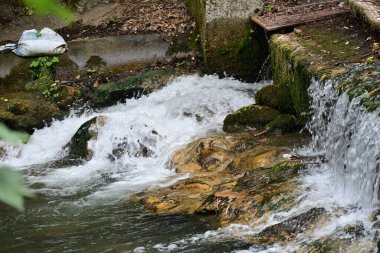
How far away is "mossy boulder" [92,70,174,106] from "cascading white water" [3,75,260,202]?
0.12m

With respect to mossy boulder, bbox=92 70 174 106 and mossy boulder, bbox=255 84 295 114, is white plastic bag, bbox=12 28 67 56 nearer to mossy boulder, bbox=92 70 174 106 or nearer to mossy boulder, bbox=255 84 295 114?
mossy boulder, bbox=92 70 174 106

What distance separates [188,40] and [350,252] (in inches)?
252

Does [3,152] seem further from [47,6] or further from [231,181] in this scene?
[47,6]

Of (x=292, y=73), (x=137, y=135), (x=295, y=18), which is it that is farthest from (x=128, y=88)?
(x=292, y=73)

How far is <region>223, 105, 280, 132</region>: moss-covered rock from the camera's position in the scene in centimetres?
701

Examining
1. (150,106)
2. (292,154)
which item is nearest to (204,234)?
(292,154)

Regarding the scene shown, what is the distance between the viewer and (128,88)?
28.8 feet

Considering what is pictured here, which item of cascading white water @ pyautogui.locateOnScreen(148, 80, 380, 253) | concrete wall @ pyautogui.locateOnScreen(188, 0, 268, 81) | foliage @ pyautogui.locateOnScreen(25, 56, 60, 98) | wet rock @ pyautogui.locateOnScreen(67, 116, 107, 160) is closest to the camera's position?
cascading white water @ pyautogui.locateOnScreen(148, 80, 380, 253)

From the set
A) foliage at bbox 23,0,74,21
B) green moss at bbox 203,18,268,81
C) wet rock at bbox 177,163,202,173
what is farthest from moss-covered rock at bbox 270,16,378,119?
foliage at bbox 23,0,74,21

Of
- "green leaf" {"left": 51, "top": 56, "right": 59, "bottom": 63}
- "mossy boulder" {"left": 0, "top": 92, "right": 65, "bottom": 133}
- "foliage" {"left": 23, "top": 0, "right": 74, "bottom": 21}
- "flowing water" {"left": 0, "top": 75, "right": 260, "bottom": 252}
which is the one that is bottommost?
"flowing water" {"left": 0, "top": 75, "right": 260, "bottom": 252}

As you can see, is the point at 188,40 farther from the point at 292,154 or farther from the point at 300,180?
the point at 300,180

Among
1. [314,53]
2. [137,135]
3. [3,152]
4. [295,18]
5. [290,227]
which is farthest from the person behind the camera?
[295,18]

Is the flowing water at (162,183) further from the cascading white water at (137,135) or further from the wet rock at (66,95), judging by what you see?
the wet rock at (66,95)

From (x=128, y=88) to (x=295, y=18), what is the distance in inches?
111
